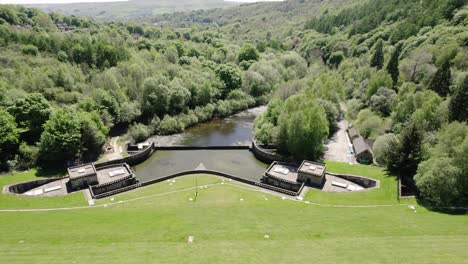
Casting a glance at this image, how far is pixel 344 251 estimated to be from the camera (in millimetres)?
23766

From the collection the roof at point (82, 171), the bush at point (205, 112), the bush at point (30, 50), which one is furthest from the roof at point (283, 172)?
the bush at point (30, 50)

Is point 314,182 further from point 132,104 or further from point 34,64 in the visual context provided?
point 34,64

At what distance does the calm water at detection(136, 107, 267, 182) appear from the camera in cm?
5062

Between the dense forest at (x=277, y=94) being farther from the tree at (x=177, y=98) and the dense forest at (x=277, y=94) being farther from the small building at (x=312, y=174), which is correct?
the small building at (x=312, y=174)

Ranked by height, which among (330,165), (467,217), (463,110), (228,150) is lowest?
(228,150)

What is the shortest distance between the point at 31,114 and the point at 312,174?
46.9 m

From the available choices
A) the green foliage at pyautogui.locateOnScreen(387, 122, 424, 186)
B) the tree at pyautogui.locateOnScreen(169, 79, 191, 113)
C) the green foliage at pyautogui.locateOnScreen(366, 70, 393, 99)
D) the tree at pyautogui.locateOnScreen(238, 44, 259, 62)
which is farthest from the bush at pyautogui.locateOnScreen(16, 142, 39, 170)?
the tree at pyautogui.locateOnScreen(238, 44, 259, 62)

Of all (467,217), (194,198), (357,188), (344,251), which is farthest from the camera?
→ (357,188)

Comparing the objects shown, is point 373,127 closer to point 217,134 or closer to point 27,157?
point 217,134

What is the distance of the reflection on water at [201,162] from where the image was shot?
164 ft

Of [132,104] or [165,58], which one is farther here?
[165,58]

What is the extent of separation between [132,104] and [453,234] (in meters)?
62.7

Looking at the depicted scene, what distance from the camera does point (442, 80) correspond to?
53.9 m

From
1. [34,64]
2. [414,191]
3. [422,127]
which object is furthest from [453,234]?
[34,64]
